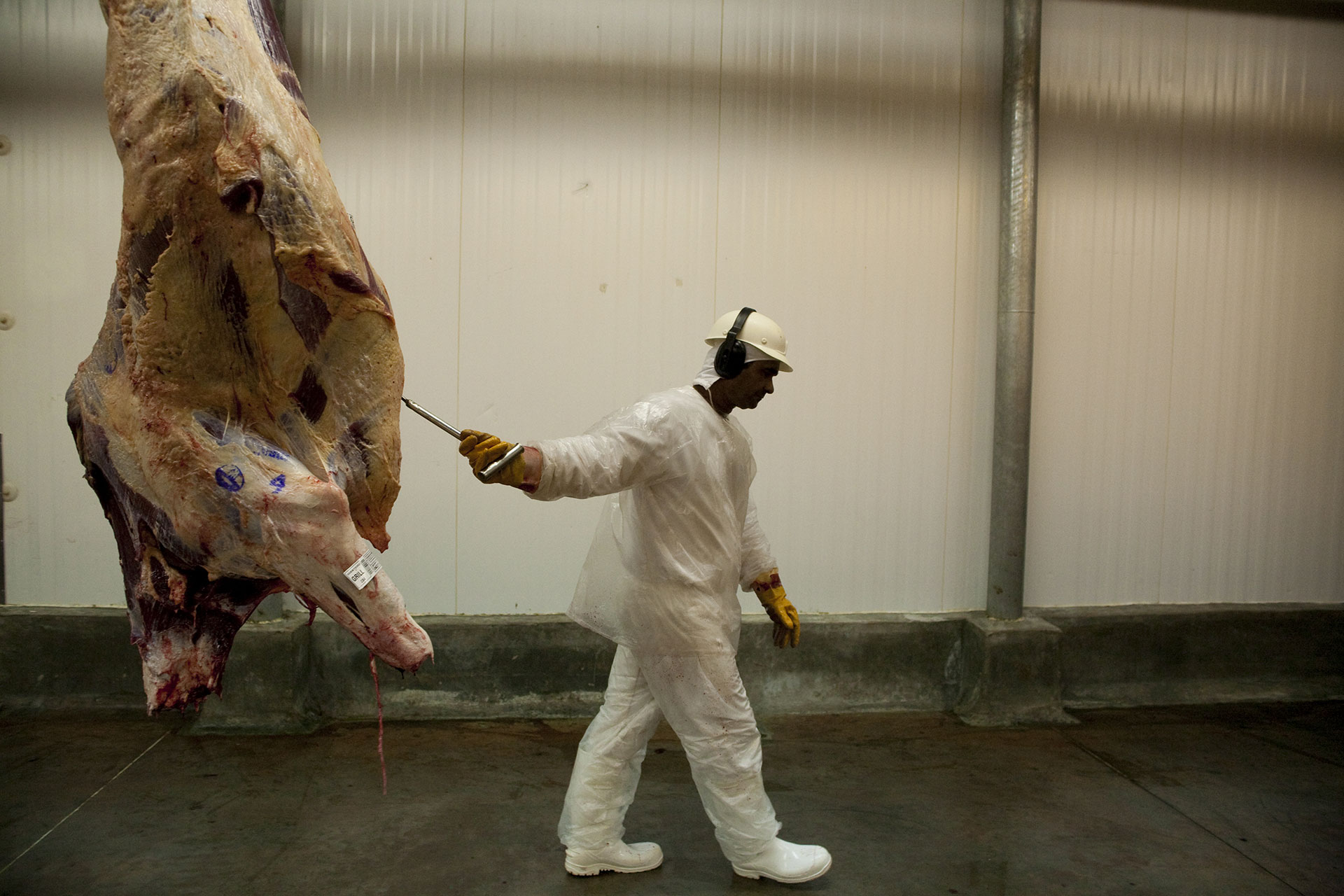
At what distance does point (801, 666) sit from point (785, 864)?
1.53m

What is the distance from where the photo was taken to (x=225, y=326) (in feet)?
4.75

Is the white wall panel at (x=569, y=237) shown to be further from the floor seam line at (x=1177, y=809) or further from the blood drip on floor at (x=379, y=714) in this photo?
the floor seam line at (x=1177, y=809)

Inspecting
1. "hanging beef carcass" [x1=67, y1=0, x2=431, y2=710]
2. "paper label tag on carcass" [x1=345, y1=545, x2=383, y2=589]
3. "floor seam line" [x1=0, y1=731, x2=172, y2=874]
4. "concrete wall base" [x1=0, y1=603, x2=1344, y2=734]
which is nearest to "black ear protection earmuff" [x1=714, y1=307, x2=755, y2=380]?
"hanging beef carcass" [x1=67, y1=0, x2=431, y2=710]

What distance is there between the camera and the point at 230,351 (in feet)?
4.81

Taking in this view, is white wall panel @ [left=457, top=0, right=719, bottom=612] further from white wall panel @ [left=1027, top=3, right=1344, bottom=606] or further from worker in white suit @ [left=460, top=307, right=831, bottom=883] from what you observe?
white wall panel @ [left=1027, top=3, right=1344, bottom=606]

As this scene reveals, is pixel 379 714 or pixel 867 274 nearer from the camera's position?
pixel 379 714

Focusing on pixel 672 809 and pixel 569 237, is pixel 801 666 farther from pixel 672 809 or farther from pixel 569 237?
pixel 569 237

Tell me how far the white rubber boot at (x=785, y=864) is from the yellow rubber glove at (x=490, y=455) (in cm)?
139

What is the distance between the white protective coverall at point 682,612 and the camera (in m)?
2.42

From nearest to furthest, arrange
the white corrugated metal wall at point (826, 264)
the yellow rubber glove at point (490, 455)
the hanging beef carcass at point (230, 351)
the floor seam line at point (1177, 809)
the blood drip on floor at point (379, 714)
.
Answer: the hanging beef carcass at point (230, 351) < the blood drip on floor at point (379, 714) < the yellow rubber glove at point (490, 455) < the floor seam line at point (1177, 809) < the white corrugated metal wall at point (826, 264)

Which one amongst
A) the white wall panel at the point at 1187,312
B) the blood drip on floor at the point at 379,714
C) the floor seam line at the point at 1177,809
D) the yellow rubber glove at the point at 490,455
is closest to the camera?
the blood drip on floor at the point at 379,714

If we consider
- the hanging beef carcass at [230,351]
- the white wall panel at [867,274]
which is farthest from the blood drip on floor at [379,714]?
the white wall panel at [867,274]

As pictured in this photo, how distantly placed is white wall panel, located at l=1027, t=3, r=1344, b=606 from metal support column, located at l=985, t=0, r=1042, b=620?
0.27 metres

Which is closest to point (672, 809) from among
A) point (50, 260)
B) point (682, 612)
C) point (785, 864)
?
point (785, 864)
